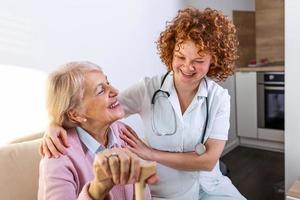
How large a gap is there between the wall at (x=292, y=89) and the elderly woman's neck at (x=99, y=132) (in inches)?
60.1

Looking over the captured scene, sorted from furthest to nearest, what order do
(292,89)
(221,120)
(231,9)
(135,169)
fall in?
(231,9) → (292,89) → (221,120) → (135,169)

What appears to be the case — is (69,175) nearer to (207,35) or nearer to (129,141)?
(129,141)

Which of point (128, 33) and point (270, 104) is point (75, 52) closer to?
point (128, 33)

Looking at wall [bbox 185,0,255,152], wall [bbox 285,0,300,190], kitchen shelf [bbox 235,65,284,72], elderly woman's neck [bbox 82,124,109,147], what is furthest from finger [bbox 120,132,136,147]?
kitchen shelf [bbox 235,65,284,72]

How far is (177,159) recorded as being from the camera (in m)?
1.34

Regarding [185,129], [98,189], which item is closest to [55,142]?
[98,189]

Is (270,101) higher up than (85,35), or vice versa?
(85,35)

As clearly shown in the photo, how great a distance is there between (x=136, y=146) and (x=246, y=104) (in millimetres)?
2847

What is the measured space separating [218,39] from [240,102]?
2.72 metres

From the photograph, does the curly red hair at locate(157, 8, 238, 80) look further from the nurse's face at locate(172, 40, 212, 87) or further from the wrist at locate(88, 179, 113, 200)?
the wrist at locate(88, 179, 113, 200)

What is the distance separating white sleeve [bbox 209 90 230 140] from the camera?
141cm

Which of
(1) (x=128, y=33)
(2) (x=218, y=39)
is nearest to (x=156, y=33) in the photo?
(1) (x=128, y=33)

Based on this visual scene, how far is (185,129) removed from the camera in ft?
4.69

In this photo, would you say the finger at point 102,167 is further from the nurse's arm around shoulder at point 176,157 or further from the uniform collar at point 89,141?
the nurse's arm around shoulder at point 176,157
